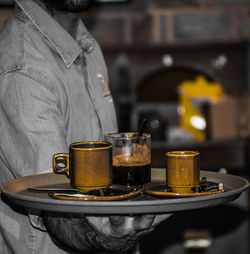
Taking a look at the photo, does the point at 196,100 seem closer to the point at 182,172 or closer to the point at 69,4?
the point at 69,4

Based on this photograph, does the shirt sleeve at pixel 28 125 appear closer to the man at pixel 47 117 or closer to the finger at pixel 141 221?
the man at pixel 47 117

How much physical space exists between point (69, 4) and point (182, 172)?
0.53 m

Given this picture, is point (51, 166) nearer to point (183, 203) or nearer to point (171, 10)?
point (183, 203)

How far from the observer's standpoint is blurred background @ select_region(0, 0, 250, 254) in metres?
3.17

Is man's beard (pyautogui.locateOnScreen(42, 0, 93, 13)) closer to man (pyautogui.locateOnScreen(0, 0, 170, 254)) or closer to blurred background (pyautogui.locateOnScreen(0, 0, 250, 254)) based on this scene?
man (pyautogui.locateOnScreen(0, 0, 170, 254))

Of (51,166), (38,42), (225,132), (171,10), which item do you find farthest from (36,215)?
(171,10)

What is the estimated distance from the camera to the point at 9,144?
970 millimetres

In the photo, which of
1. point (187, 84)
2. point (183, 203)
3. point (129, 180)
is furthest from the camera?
point (187, 84)

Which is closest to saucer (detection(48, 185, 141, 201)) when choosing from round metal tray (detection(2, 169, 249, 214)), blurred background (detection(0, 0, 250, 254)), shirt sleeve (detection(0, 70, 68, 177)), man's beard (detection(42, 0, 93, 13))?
round metal tray (detection(2, 169, 249, 214))

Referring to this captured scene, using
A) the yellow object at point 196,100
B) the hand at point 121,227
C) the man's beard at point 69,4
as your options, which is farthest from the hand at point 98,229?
the yellow object at point 196,100

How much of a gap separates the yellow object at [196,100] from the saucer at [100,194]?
2.43 meters

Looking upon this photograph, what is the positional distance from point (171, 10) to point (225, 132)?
92cm

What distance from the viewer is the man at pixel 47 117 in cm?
93

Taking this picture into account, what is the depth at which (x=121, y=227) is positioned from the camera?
850 millimetres
